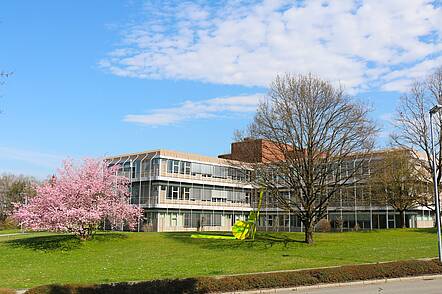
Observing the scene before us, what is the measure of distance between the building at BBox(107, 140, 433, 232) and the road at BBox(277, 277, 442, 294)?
36244mm

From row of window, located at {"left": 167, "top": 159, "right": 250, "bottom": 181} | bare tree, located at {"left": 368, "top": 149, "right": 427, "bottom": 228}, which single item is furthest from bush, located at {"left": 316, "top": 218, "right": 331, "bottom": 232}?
row of window, located at {"left": 167, "top": 159, "right": 250, "bottom": 181}

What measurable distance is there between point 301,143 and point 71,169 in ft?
60.4

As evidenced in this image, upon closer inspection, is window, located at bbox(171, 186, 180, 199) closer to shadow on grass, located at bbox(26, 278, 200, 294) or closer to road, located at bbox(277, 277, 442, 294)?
road, located at bbox(277, 277, 442, 294)

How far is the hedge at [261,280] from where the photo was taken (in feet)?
43.3

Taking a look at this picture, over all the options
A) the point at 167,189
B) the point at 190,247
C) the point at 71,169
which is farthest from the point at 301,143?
the point at 167,189

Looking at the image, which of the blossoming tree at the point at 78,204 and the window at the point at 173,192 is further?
the window at the point at 173,192

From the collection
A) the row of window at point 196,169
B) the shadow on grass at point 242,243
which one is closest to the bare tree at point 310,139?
the shadow on grass at point 242,243

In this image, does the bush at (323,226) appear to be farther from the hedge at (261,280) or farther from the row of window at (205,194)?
the hedge at (261,280)

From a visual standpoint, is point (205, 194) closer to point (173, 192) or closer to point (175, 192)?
point (175, 192)

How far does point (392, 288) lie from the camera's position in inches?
591

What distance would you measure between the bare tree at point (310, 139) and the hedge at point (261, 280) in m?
13.0

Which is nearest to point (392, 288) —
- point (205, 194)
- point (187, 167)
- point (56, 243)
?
point (56, 243)

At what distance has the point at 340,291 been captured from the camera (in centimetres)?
1473

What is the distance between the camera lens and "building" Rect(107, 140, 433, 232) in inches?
2192
